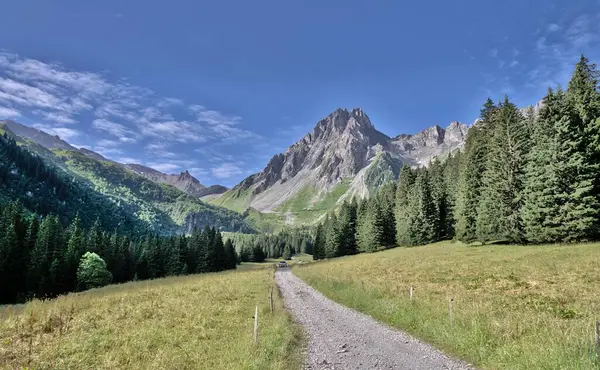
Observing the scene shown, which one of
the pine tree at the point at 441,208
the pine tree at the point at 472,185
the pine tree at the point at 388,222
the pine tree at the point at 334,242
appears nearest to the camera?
the pine tree at the point at 472,185

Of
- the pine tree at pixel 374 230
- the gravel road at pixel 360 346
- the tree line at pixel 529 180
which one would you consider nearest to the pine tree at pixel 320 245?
the pine tree at pixel 374 230

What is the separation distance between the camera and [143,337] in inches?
487

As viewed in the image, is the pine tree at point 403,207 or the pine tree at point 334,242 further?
the pine tree at point 334,242

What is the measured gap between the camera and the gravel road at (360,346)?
10617 millimetres

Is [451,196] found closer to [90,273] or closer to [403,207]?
[403,207]

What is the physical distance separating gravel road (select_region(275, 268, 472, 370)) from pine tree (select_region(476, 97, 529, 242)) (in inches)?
1283

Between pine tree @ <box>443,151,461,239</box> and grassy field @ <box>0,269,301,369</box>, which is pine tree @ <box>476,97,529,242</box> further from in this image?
grassy field @ <box>0,269,301,369</box>

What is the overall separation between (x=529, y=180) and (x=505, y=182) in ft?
17.7

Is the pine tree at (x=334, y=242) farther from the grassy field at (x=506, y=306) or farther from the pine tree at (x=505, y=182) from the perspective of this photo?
the grassy field at (x=506, y=306)

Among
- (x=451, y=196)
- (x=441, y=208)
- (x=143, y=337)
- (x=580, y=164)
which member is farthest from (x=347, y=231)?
(x=143, y=337)

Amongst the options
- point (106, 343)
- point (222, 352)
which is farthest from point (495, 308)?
point (106, 343)

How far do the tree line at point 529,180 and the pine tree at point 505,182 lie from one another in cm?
12

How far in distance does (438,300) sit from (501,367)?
28.7ft

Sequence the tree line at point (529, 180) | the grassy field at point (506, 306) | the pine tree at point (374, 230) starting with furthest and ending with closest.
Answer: the pine tree at point (374, 230)
the tree line at point (529, 180)
the grassy field at point (506, 306)
